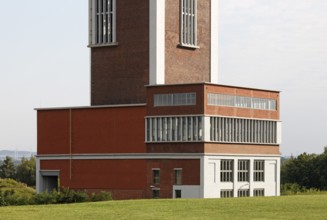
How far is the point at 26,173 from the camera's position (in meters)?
170

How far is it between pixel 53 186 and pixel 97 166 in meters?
7.96

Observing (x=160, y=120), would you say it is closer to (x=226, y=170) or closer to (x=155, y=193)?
(x=155, y=193)

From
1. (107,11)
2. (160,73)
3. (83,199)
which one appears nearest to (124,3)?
(107,11)

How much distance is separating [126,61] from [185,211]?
46.5 m

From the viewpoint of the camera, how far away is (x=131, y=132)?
89438mm

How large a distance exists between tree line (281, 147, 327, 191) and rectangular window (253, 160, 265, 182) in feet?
130

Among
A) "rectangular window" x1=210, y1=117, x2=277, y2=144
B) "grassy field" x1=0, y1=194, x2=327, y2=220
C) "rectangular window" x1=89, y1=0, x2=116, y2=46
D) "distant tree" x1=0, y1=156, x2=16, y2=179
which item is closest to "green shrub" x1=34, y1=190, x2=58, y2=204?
"grassy field" x1=0, y1=194, x2=327, y2=220

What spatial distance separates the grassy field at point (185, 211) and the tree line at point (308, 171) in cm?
7662

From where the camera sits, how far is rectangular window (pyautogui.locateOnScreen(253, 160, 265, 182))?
90438 millimetres

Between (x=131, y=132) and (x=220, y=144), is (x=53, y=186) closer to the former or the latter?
(x=131, y=132)

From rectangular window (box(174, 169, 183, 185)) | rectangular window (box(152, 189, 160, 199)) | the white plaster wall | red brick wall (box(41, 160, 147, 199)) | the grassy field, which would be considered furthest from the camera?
red brick wall (box(41, 160, 147, 199))

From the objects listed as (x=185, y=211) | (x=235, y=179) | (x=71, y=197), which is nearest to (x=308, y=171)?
(x=235, y=179)

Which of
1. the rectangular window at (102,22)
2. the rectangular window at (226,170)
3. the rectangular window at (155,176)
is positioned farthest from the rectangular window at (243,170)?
the rectangular window at (102,22)

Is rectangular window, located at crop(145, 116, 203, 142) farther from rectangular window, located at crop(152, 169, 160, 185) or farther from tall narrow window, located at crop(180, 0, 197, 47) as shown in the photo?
tall narrow window, located at crop(180, 0, 197, 47)
